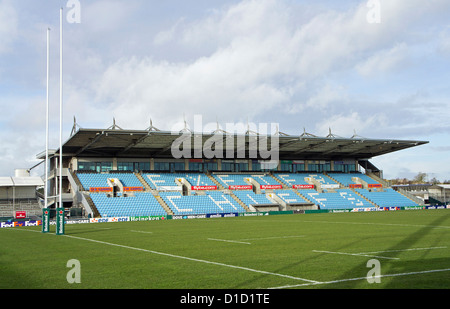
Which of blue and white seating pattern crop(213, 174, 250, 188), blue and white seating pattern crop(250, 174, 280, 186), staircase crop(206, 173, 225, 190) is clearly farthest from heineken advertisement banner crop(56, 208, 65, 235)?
blue and white seating pattern crop(250, 174, 280, 186)

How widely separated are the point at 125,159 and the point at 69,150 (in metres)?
7.70

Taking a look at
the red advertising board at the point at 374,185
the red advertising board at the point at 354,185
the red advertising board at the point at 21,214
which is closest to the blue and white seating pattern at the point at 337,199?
the red advertising board at the point at 354,185

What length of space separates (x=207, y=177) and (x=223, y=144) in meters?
6.93

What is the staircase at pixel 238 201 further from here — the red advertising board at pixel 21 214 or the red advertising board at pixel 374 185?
the red advertising board at pixel 21 214

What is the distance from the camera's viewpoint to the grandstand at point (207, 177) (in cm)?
5419

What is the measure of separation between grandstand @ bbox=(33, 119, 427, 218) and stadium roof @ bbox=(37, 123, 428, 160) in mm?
120

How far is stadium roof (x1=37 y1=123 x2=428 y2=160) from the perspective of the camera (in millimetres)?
53031

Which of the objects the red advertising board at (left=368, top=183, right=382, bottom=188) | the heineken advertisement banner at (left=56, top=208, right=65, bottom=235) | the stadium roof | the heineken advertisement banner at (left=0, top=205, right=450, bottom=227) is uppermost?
the stadium roof

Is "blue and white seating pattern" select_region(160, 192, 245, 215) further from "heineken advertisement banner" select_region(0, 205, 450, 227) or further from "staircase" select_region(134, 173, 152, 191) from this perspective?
"heineken advertisement banner" select_region(0, 205, 450, 227)
